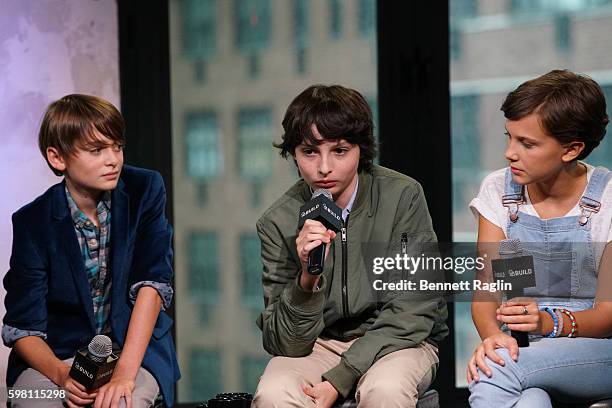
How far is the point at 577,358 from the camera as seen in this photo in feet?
8.01

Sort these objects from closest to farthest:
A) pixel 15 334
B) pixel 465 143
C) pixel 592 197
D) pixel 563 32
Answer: pixel 592 197, pixel 15 334, pixel 563 32, pixel 465 143

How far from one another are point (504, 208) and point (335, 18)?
1.60 metres

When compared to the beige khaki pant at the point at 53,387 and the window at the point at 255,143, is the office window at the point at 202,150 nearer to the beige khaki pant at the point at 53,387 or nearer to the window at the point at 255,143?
the window at the point at 255,143

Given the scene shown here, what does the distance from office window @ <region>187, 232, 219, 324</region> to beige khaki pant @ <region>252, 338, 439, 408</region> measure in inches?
54.1

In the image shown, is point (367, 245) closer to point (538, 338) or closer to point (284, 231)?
point (284, 231)

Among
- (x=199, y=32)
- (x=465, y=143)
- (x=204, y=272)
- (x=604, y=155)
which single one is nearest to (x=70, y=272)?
(x=204, y=272)

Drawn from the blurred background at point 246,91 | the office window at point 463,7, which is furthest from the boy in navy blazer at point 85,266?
the office window at point 463,7

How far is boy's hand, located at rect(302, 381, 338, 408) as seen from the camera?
2.62m

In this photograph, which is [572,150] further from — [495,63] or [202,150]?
[202,150]

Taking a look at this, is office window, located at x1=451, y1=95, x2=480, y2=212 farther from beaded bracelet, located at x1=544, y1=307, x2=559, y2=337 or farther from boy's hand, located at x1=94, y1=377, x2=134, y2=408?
boy's hand, located at x1=94, y1=377, x2=134, y2=408

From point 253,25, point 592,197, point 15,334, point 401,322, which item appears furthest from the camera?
point 253,25

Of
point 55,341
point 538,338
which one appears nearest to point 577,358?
point 538,338

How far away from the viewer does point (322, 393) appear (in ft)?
8.64

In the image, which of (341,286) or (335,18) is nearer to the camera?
(341,286)
